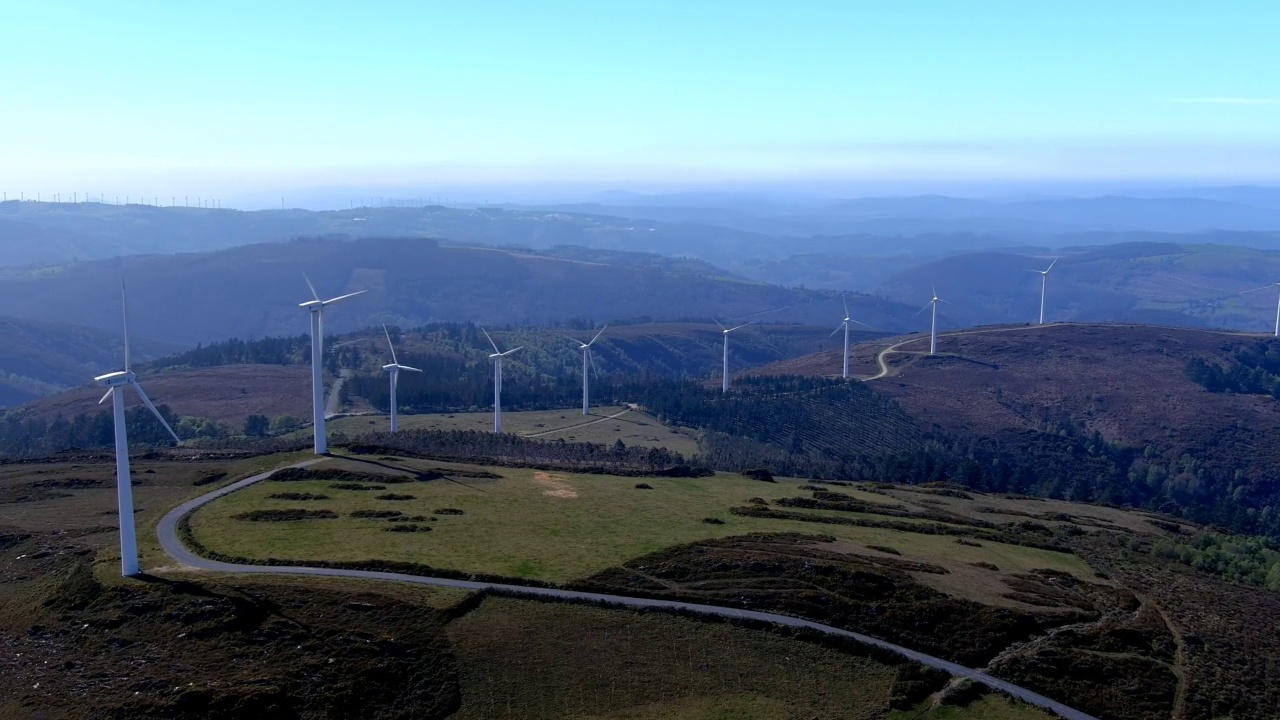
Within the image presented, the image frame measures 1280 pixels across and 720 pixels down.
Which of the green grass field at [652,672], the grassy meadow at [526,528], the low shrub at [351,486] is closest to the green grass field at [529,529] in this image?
the grassy meadow at [526,528]

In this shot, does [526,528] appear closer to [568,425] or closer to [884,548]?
[884,548]

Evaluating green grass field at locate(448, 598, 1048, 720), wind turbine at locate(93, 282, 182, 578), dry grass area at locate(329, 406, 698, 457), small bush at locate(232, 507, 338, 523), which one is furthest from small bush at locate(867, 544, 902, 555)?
dry grass area at locate(329, 406, 698, 457)

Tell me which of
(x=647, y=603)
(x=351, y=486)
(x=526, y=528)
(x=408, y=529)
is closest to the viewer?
(x=647, y=603)

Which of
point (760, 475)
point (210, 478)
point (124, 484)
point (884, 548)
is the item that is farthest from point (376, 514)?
point (760, 475)

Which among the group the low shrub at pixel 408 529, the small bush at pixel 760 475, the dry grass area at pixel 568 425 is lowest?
the dry grass area at pixel 568 425

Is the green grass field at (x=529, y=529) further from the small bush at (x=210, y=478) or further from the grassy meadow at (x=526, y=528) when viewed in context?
the small bush at (x=210, y=478)
